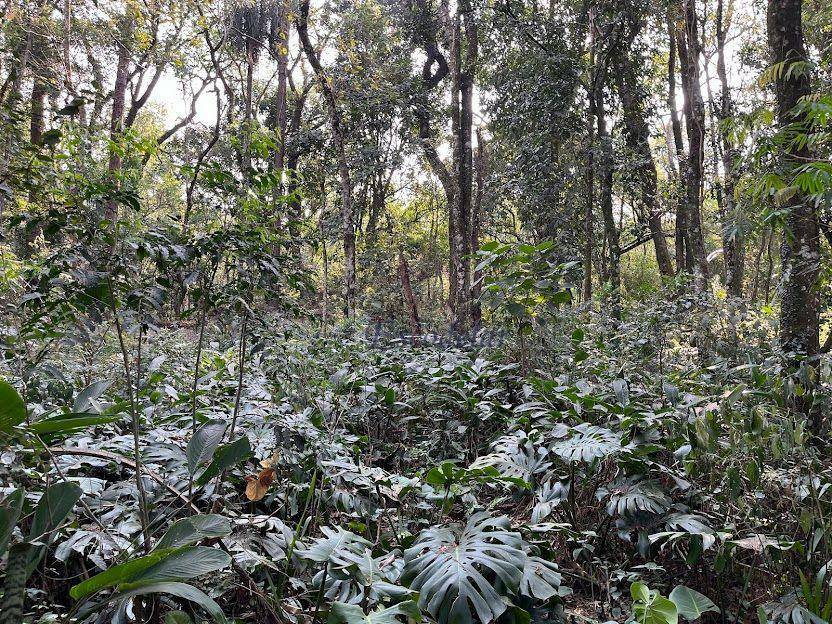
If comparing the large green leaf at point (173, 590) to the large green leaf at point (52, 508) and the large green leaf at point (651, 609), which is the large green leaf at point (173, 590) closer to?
the large green leaf at point (52, 508)

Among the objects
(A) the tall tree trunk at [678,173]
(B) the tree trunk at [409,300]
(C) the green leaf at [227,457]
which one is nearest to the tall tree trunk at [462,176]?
(B) the tree trunk at [409,300]

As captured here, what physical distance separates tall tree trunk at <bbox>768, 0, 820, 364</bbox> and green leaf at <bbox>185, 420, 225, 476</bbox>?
368 centimetres

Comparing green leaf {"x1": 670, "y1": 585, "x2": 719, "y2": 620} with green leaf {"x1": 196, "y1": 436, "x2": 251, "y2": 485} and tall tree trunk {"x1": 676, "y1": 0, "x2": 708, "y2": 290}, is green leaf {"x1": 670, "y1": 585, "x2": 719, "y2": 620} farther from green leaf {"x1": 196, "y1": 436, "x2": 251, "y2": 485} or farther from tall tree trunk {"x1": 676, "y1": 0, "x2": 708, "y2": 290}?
tall tree trunk {"x1": 676, "y1": 0, "x2": 708, "y2": 290}

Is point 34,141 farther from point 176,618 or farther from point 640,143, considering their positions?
point 640,143

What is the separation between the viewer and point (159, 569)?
1369mm

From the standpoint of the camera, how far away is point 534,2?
368 inches

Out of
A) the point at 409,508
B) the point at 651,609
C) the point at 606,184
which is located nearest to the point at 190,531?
the point at 651,609

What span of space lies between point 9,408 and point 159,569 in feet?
1.77

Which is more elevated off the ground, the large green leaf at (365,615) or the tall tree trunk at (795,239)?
the tall tree trunk at (795,239)

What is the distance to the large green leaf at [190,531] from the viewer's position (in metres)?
1.57

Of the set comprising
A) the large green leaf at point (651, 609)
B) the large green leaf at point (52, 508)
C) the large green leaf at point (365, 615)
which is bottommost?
the large green leaf at point (651, 609)

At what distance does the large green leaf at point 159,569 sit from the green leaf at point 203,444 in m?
0.54

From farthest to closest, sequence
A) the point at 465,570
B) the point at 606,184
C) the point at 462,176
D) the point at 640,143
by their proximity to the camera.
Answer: the point at 640,143 → the point at 606,184 → the point at 462,176 → the point at 465,570

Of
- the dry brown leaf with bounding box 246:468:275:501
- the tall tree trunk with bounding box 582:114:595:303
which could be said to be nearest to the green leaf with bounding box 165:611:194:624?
the dry brown leaf with bounding box 246:468:275:501
